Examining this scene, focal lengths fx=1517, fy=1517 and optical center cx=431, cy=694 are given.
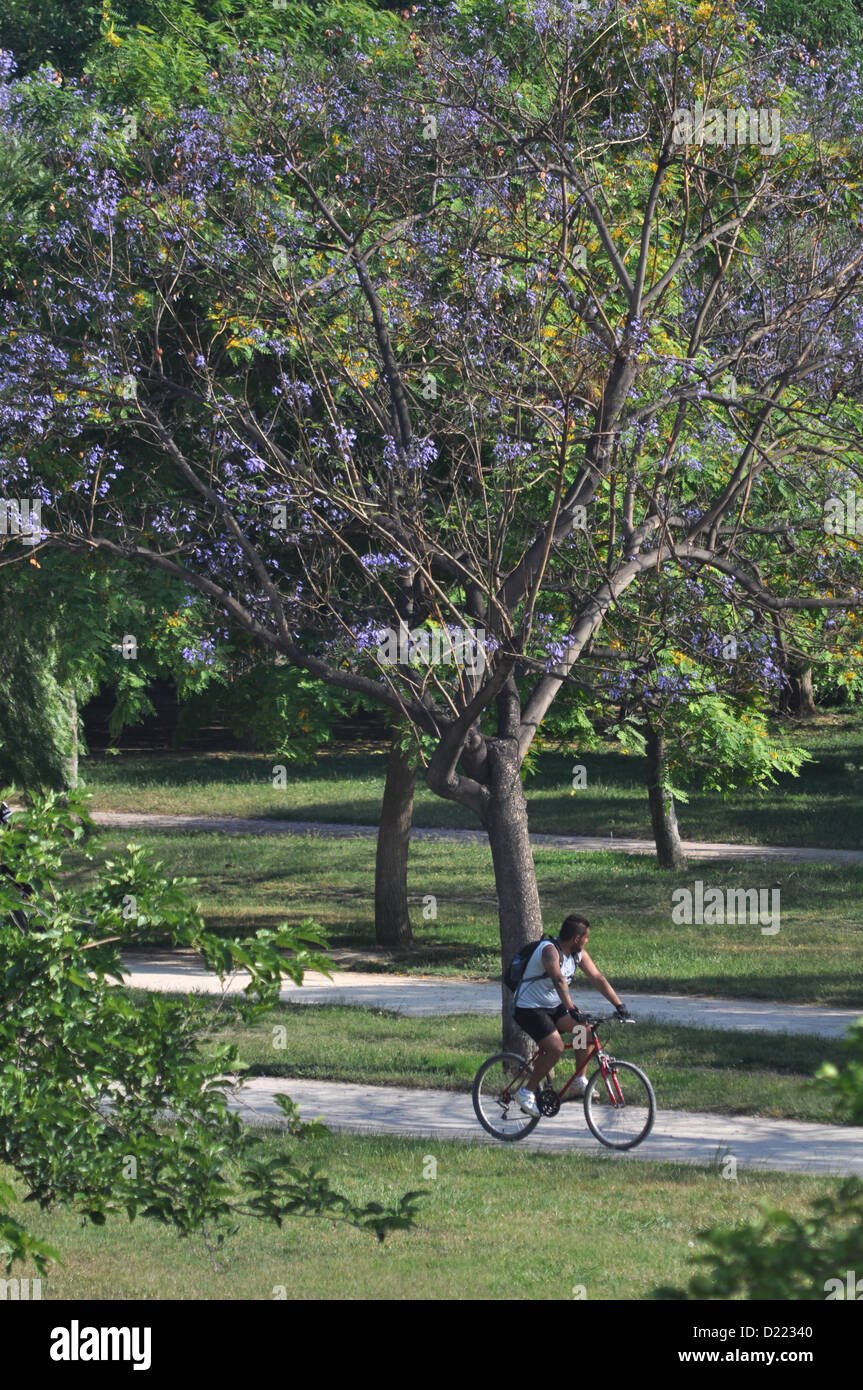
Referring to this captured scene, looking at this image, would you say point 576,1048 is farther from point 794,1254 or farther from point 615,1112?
point 794,1254

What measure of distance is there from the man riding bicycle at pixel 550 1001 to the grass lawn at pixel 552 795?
14.6m

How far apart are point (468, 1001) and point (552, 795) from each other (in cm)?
1558

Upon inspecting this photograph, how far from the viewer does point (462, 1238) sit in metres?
7.12

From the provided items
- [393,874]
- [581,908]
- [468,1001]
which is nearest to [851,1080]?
[468,1001]

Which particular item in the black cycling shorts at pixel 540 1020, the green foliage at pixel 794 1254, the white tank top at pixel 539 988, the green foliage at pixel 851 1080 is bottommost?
the black cycling shorts at pixel 540 1020

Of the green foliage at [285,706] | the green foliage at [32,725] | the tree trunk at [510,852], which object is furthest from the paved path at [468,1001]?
the green foliage at [32,725]

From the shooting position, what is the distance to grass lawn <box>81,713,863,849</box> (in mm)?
26094

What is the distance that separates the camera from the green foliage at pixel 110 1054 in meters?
5.12

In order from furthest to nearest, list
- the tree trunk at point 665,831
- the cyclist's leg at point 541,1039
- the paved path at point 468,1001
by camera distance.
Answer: the tree trunk at point 665,831 → the paved path at point 468,1001 → the cyclist's leg at point 541,1039

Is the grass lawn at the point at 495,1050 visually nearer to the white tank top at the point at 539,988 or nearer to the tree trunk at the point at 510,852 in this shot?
the tree trunk at the point at 510,852

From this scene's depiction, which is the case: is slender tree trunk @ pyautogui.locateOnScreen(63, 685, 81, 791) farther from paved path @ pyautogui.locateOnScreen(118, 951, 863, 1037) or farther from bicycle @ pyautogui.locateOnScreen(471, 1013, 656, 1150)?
bicycle @ pyautogui.locateOnScreen(471, 1013, 656, 1150)

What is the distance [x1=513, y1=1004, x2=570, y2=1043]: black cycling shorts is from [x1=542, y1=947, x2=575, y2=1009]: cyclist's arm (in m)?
0.08

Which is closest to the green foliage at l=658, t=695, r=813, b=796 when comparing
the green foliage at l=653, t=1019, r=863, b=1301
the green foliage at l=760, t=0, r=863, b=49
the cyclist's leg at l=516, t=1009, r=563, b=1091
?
the cyclist's leg at l=516, t=1009, r=563, b=1091

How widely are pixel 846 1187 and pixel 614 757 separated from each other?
101 ft
